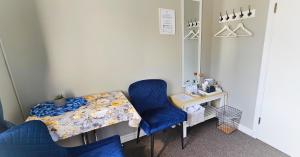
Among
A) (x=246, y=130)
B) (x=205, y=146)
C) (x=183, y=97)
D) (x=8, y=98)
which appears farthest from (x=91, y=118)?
(x=246, y=130)

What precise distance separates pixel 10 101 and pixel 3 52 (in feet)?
1.48

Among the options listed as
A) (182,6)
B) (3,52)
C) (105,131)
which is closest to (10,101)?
(3,52)

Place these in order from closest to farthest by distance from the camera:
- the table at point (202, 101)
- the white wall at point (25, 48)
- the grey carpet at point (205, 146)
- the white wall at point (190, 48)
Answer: the white wall at point (25, 48) → the grey carpet at point (205, 146) → the table at point (202, 101) → the white wall at point (190, 48)

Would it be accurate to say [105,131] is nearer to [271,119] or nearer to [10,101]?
[10,101]

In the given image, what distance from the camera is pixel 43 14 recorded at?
4.92 ft

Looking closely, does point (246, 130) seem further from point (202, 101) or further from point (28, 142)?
point (28, 142)

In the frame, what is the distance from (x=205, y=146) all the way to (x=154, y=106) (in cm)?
86

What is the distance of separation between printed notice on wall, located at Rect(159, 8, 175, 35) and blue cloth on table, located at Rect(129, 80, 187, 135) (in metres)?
0.72

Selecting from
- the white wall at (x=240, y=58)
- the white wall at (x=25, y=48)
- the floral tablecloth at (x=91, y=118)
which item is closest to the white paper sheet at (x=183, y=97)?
the white wall at (x=240, y=58)

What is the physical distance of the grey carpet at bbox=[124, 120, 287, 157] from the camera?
1.92 m

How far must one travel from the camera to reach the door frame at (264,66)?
1.80m

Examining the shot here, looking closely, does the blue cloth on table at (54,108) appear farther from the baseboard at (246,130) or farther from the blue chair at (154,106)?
the baseboard at (246,130)

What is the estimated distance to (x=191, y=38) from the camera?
242cm

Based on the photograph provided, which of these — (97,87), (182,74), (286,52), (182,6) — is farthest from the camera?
(182,74)
